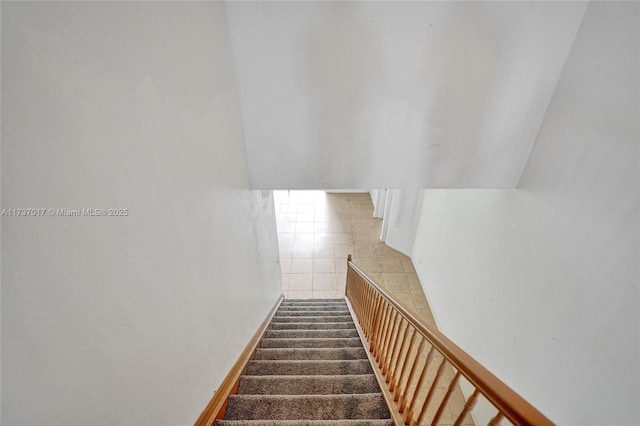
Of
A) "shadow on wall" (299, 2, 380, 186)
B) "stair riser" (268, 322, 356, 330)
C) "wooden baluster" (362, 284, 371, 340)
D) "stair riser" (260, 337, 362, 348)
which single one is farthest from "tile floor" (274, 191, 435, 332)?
"shadow on wall" (299, 2, 380, 186)

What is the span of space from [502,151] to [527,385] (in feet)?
6.34

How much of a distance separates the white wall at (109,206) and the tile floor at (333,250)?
3.46 meters

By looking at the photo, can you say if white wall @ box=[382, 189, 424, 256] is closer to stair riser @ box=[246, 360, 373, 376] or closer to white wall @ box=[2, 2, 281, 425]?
stair riser @ box=[246, 360, 373, 376]

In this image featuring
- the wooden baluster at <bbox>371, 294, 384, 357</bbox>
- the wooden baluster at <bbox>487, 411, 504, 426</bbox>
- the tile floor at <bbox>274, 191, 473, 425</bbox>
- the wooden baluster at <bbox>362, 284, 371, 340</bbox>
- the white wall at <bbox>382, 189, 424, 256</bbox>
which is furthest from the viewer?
the white wall at <bbox>382, 189, 424, 256</bbox>

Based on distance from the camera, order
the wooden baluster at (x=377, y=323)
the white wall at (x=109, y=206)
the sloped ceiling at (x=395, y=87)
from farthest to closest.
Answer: the wooden baluster at (x=377, y=323)
the sloped ceiling at (x=395, y=87)
the white wall at (x=109, y=206)

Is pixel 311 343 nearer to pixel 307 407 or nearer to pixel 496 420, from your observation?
pixel 307 407

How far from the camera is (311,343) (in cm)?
308

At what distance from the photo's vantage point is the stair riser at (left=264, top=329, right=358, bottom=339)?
338 cm

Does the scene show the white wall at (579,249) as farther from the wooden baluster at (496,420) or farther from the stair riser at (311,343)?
the stair riser at (311,343)

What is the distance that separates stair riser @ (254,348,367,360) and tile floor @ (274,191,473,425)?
1.77 meters

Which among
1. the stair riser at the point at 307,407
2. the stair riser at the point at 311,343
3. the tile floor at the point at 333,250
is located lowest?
the tile floor at the point at 333,250

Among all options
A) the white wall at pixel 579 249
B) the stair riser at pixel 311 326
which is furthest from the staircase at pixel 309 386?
the white wall at pixel 579 249

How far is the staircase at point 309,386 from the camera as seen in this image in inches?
73.9

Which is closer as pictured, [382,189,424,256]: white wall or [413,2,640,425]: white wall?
[413,2,640,425]: white wall
